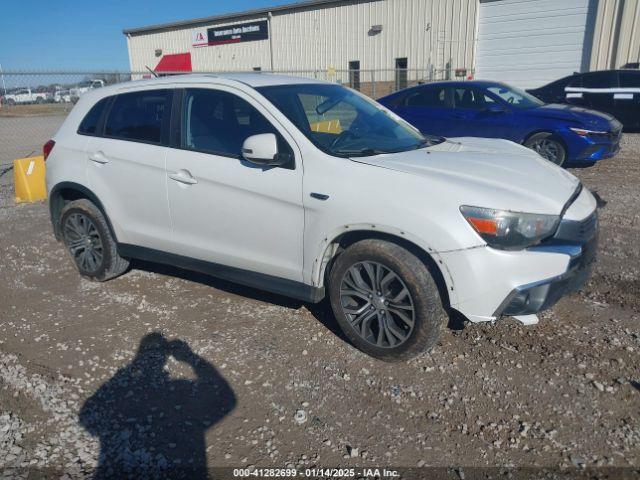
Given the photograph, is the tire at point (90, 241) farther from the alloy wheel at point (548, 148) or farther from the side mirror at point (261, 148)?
the alloy wheel at point (548, 148)

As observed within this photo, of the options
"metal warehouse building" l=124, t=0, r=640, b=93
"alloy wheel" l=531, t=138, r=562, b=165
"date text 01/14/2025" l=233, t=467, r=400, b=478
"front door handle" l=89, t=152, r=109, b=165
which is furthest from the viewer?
"metal warehouse building" l=124, t=0, r=640, b=93

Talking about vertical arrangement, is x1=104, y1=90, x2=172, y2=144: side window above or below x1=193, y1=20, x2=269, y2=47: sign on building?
below

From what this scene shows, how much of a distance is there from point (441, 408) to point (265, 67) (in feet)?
112

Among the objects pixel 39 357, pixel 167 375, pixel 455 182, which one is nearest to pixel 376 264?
pixel 455 182

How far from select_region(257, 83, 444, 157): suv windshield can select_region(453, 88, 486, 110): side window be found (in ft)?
17.4

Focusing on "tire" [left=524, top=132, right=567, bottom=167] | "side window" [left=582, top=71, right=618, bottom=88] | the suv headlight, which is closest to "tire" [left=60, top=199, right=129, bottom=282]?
the suv headlight

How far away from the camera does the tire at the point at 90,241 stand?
477 centimetres

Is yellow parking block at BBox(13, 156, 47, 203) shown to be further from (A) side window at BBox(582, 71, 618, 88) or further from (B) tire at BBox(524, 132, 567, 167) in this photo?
(A) side window at BBox(582, 71, 618, 88)

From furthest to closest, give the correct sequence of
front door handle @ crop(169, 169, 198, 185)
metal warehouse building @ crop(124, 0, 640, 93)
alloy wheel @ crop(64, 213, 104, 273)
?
metal warehouse building @ crop(124, 0, 640, 93) < alloy wheel @ crop(64, 213, 104, 273) < front door handle @ crop(169, 169, 198, 185)

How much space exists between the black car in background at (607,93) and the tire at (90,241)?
1185 centimetres

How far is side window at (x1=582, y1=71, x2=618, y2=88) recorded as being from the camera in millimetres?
12641

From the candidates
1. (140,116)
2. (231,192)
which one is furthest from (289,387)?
(140,116)

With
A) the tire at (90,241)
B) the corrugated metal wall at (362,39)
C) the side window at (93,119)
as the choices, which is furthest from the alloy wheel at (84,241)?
the corrugated metal wall at (362,39)

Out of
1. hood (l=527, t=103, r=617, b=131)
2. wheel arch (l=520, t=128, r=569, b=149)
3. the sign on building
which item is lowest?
wheel arch (l=520, t=128, r=569, b=149)
